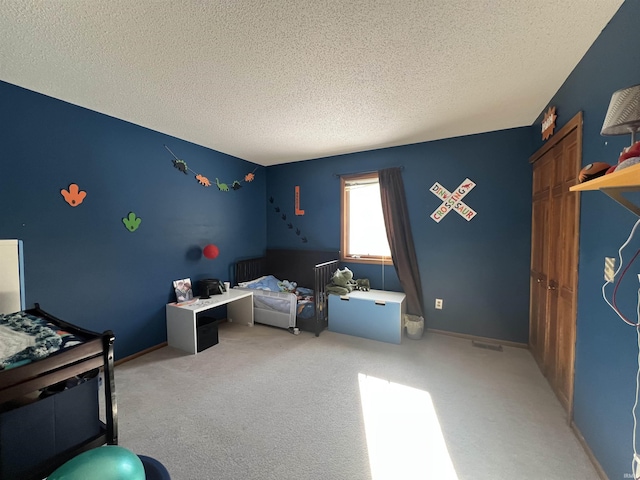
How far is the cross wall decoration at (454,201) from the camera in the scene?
120 inches

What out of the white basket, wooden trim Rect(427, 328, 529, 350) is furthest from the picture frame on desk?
wooden trim Rect(427, 328, 529, 350)

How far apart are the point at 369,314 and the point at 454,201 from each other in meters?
1.75

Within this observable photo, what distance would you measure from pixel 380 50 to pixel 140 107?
7.10 ft

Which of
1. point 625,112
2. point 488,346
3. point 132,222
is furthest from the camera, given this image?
point 488,346

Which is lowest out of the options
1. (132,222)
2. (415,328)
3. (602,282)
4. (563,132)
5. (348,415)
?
(348,415)

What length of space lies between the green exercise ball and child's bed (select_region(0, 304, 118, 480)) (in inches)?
8.1

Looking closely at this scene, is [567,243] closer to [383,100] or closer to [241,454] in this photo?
[383,100]

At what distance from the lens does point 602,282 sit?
1.42m

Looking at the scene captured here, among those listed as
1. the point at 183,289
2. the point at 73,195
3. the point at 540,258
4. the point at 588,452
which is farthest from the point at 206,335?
the point at 540,258

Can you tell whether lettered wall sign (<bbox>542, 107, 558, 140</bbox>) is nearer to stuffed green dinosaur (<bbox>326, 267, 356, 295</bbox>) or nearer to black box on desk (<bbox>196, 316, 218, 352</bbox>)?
stuffed green dinosaur (<bbox>326, 267, 356, 295</bbox>)

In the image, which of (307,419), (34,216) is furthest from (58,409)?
(34,216)

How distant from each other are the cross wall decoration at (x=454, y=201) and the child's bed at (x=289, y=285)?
1.53 metres

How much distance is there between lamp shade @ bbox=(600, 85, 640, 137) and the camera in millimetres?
910

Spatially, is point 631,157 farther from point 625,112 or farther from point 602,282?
point 602,282
